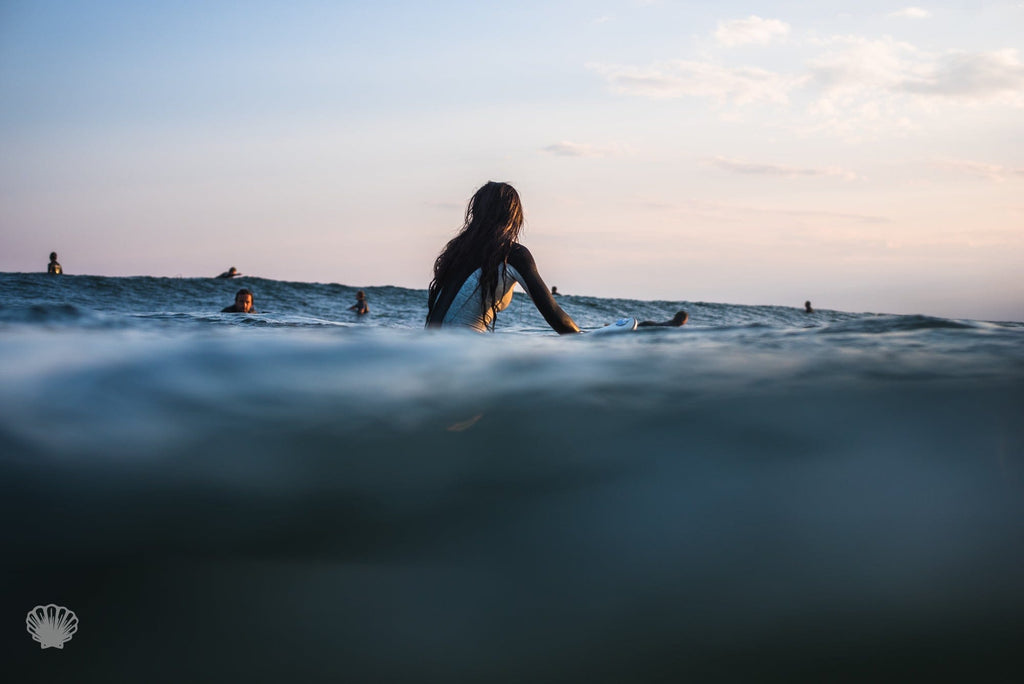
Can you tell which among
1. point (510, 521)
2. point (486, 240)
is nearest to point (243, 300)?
point (486, 240)

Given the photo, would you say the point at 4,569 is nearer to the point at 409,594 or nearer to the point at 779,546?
the point at 409,594

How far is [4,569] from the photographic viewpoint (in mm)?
1927

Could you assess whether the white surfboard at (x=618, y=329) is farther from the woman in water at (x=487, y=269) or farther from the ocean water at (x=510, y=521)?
the ocean water at (x=510, y=521)

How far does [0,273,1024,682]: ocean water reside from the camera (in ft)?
5.86

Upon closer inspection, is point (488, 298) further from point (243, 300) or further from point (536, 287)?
point (243, 300)

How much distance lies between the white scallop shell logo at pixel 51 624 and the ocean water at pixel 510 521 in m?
0.02

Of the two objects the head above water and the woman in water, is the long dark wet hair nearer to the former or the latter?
the woman in water

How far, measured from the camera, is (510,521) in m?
2.08

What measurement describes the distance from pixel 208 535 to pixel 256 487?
0.21 meters

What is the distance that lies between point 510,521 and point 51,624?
1.27 m

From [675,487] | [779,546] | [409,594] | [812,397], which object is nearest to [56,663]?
[409,594]

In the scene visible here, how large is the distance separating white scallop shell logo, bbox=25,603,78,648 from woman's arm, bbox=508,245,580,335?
11.9 feet

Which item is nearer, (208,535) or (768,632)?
(768,632)

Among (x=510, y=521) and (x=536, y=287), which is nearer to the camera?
(x=510, y=521)
